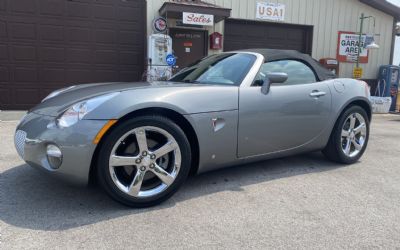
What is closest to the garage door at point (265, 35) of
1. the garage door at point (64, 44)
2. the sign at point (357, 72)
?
the sign at point (357, 72)

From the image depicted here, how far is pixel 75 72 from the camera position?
8781mm

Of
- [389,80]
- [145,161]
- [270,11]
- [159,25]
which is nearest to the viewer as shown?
[145,161]

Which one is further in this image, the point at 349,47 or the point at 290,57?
the point at 349,47

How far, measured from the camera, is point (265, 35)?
34.7 feet

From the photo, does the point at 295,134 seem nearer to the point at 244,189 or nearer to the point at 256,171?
the point at 256,171

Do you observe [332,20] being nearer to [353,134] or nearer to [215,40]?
[215,40]

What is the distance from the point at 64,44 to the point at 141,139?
6881mm

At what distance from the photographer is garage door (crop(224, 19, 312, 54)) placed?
33.4 feet

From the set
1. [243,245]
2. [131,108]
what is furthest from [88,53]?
[243,245]

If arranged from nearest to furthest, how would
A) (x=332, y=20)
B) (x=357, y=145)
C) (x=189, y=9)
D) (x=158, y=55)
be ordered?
(x=357, y=145), (x=189, y=9), (x=158, y=55), (x=332, y=20)

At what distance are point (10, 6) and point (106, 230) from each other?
7703 mm

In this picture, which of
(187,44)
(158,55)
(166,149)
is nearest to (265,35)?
(187,44)

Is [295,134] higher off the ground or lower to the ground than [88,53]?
lower

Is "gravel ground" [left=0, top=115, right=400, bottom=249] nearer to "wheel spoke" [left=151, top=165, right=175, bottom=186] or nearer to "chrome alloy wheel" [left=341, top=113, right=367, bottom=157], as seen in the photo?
"wheel spoke" [left=151, top=165, right=175, bottom=186]
